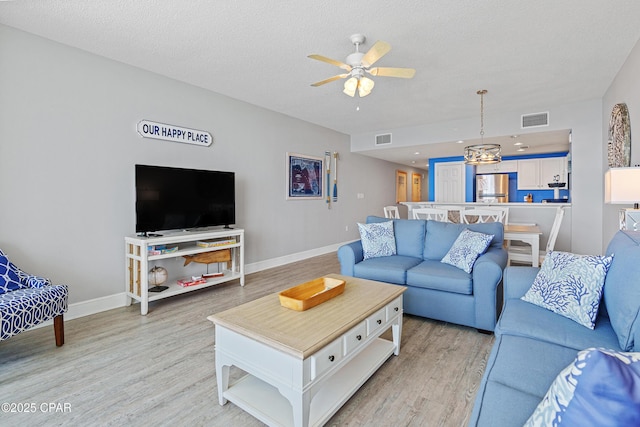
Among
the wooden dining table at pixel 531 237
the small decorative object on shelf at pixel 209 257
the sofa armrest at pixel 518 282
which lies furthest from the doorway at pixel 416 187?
the sofa armrest at pixel 518 282

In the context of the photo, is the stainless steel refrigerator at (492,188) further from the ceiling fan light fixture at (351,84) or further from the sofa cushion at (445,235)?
the ceiling fan light fixture at (351,84)

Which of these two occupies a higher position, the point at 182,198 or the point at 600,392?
the point at 182,198

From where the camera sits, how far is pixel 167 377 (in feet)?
6.72

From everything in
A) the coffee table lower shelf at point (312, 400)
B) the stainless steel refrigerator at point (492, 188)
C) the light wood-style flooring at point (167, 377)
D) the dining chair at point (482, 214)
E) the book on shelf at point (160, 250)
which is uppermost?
the stainless steel refrigerator at point (492, 188)

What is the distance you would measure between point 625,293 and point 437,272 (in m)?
1.47

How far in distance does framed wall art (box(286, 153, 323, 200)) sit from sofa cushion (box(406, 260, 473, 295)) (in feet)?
9.86

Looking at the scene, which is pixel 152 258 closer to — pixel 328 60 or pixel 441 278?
pixel 328 60

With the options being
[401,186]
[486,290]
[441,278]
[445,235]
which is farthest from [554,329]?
[401,186]

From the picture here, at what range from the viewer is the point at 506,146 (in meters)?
6.38

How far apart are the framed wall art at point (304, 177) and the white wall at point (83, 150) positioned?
35.9 inches

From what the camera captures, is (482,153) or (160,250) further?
(482,153)

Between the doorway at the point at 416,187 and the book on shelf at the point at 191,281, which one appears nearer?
the book on shelf at the point at 191,281

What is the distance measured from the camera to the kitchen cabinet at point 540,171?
7.22m

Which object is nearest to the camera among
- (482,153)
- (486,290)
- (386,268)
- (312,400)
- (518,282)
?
(312,400)
